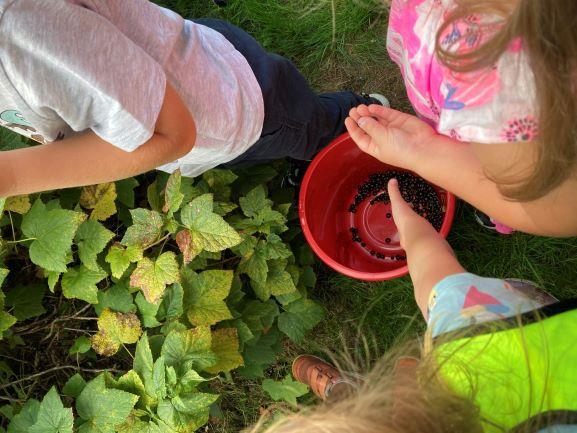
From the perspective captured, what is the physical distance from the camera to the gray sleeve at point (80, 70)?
2.53ft

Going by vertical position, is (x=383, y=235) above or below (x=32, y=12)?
below

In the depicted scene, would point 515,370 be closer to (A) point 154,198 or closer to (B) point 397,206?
(B) point 397,206

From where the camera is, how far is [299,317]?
1514 millimetres

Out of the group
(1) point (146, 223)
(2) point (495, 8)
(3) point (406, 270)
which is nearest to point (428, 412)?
(2) point (495, 8)

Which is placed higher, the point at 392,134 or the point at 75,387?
the point at 392,134

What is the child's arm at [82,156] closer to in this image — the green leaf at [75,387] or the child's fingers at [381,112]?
the child's fingers at [381,112]

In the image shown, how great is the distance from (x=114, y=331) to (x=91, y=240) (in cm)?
24

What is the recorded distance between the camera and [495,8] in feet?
2.39

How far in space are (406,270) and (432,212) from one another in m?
0.29

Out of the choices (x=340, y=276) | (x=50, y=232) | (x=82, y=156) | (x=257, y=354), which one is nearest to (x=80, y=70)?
(x=82, y=156)

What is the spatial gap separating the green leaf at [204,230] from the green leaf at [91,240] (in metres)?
0.19

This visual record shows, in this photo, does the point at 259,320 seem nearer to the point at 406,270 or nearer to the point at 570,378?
the point at 406,270

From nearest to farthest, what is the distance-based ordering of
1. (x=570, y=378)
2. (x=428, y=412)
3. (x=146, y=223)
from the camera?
1. (x=428, y=412)
2. (x=570, y=378)
3. (x=146, y=223)

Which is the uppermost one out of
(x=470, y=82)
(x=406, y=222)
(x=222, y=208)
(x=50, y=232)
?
(x=470, y=82)
